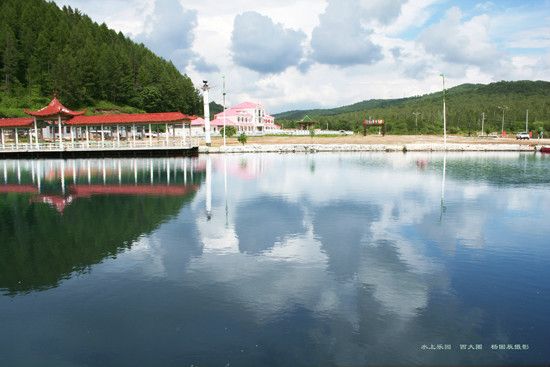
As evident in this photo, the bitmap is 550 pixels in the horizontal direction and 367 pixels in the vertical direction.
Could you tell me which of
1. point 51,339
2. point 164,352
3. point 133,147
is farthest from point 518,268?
point 133,147

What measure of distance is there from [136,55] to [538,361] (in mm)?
124191

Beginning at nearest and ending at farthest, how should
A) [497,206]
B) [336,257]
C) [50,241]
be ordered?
[336,257] < [50,241] < [497,206]

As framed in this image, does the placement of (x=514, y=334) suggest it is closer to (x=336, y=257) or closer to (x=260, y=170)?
(x=336, y=257)

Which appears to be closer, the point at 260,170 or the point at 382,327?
the point at 382,327

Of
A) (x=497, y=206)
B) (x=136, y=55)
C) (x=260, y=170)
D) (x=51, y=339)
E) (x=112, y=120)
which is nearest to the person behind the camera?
(x=51, y=339)

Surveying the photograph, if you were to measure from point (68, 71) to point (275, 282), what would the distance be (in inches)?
3517

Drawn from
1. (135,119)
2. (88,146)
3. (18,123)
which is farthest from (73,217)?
(18,123)

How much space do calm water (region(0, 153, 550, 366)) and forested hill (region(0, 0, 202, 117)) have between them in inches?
3003

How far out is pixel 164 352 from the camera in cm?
632

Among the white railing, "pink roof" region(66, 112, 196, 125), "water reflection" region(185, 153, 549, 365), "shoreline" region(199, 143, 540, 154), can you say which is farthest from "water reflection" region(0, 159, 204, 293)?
"shoreline" region(199, 143, 540, 154)

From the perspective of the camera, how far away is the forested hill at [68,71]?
8381 cm

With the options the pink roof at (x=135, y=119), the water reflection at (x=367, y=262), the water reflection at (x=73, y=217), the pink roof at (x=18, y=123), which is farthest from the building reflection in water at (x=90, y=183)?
the pink roof at (x=18, y=123)

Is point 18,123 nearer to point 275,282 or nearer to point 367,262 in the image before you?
point 275,282

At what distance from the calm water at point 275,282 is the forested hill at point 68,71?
7628 centimetres
